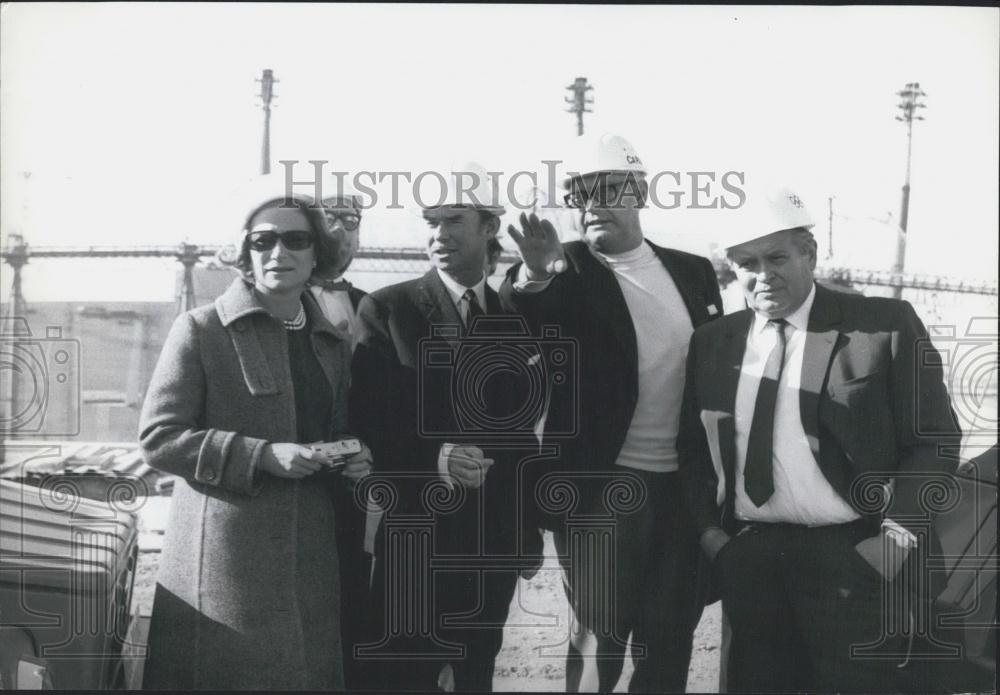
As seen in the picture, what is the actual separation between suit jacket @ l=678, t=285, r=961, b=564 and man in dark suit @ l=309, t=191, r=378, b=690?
1.11 metres

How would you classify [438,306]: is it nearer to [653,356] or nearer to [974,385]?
[653,356]

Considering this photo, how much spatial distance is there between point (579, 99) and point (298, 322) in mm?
1199

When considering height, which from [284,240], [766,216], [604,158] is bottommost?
[284,240]

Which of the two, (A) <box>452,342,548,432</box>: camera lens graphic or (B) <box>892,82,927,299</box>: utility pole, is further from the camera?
(B) <box>892,82,927,299</box>: utility pole

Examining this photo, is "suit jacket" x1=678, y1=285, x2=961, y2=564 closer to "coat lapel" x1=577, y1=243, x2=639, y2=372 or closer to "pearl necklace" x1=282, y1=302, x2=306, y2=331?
"coat lapel" x1=577, y1=243, x2=639, y2=372

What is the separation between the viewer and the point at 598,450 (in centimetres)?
371

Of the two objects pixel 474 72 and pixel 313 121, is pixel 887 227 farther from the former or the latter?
pixel 313 121

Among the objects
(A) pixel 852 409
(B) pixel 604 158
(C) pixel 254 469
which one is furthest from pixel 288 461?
(A) pixel 852 409

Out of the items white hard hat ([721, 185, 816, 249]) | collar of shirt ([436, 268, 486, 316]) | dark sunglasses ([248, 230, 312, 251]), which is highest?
white hard hat ([721, 185, 816, 249])

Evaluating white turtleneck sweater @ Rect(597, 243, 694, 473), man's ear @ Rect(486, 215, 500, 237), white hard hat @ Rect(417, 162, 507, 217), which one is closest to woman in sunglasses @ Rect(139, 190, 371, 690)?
white hard hat @ Rect(417, 162, 507, 217)

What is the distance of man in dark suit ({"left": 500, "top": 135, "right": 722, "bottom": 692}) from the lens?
3.69 meters

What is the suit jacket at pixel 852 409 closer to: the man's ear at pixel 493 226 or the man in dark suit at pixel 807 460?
the man in dark suit at pixel 807 460

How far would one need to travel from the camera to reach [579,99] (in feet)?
12.5

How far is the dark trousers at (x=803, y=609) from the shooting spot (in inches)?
145
